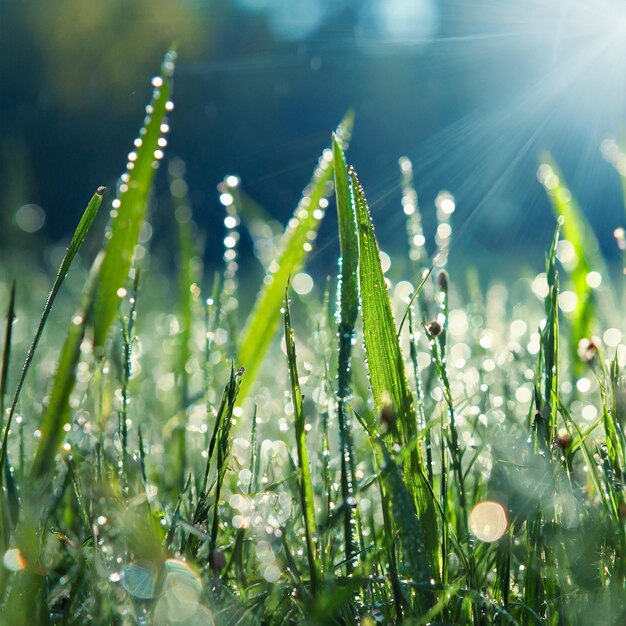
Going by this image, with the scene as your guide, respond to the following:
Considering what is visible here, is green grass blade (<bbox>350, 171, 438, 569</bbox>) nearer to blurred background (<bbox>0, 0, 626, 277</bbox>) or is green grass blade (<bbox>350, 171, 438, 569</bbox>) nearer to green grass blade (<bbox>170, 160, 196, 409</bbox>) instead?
green grass blade (<bbox>170, 160, 196, 409</bbox>)

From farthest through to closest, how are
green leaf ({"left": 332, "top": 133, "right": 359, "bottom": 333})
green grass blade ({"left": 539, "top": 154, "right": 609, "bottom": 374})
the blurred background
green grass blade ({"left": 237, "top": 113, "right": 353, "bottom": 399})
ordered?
1. the blurred background
2. green grass blade ({"left": 539, "top": 154, "right": 609, "bottom": 374})
3. green grass blade ({"left": 237, "top": 113, "right": 353, "bottom": 399})
4. green leaf ({"left": 332, "top": 133, "right": 359, "bottom": 333})

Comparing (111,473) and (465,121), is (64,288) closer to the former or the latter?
(111,473)

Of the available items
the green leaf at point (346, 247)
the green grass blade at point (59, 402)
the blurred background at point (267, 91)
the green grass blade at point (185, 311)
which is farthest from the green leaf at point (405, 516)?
the blurred background at point (267, 91)

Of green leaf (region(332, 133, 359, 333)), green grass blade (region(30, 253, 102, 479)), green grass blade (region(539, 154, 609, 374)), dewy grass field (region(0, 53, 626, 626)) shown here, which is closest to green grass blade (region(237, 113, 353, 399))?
dewy grass field (region(0, 53, 626, 626))

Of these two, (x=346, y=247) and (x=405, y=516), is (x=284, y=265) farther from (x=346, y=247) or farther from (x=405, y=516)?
(x=405, y=516)

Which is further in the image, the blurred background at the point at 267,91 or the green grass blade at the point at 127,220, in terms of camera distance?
the blurred background at the point at 267,91

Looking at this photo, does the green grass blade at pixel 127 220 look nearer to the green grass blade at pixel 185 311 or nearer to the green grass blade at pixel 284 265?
the green grass blade at pixel 284 265
